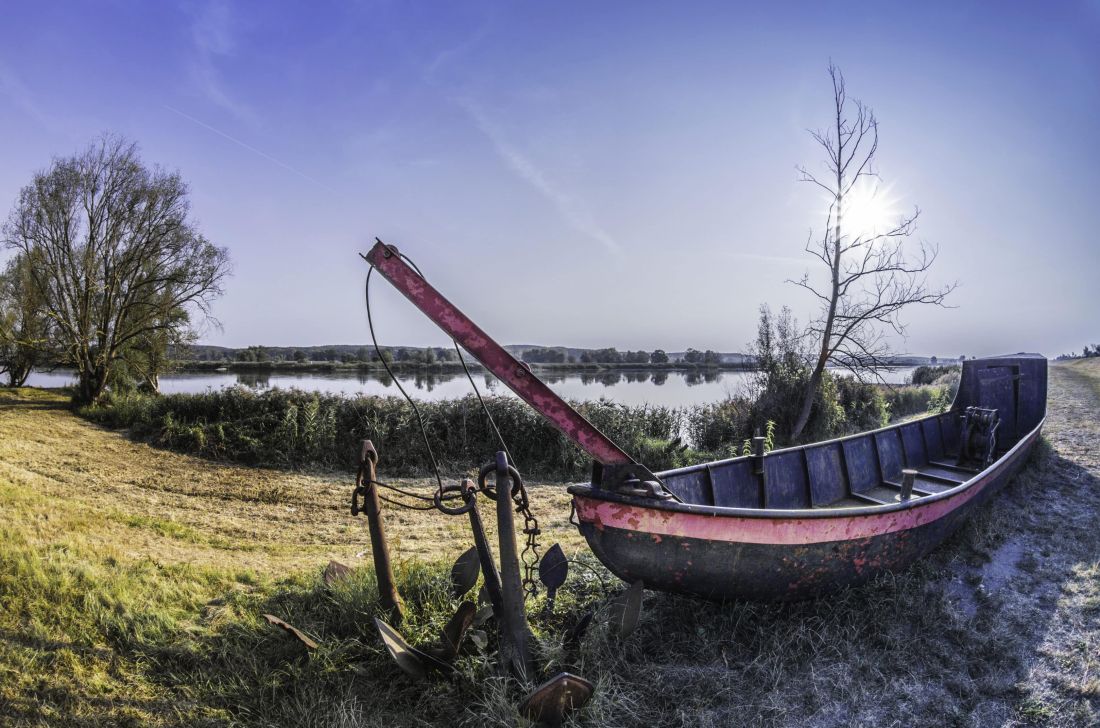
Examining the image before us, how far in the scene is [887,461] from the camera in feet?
24.9

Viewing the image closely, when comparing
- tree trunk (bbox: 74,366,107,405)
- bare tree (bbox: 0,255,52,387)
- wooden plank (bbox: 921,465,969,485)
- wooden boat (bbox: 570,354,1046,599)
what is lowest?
wooden plank (bbox: 921,465,969,485)

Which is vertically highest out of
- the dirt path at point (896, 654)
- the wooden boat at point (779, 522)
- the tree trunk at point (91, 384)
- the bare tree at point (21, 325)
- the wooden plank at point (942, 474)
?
the bare tree at point (21, 325)

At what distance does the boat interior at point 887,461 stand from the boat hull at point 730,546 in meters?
0.90

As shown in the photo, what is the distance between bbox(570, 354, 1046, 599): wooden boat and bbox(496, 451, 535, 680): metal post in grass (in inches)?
27.7

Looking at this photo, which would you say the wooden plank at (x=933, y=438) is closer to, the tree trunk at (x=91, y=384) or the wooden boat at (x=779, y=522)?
the wooden boat at (x=779, y=522)

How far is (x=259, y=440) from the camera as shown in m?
10.9

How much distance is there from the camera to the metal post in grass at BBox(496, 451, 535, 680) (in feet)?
10.9

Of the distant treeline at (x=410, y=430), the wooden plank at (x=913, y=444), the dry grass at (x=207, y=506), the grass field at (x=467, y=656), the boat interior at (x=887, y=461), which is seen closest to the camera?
the grass field at (x=467, y=656)

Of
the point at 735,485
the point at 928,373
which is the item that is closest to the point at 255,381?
the point at 735,485

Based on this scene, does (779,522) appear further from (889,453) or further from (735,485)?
(889,453)

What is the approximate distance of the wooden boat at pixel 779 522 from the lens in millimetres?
3721

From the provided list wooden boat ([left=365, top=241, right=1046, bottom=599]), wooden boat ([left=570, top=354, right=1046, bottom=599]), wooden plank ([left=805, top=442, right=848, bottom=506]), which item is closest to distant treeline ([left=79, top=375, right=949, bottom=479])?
wooden plank ([left=805, top=442, right=848, bottom=506])

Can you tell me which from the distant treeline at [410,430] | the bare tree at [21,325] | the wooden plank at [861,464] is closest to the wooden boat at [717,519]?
the wooden plank at [861,464]

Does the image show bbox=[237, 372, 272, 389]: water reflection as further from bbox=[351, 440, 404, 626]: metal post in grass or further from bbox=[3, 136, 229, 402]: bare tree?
bbox=[351, 440, 404, 626]: metal post in grass
